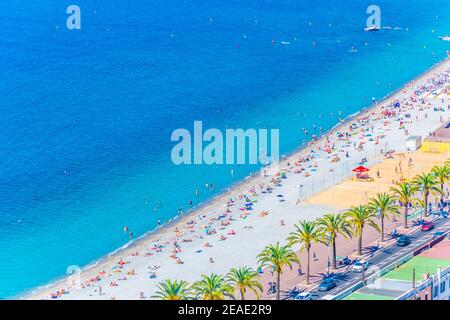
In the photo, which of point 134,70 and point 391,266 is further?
point 134,70

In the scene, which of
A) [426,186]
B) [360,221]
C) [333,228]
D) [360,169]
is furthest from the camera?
[360,169]

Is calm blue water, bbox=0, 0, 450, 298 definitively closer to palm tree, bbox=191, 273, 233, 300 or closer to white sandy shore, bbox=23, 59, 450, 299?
white sandy shore, bbox=23, 59, 450, 299

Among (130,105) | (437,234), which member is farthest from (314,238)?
(130,105)

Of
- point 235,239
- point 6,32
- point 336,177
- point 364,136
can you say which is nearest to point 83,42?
point 6,32

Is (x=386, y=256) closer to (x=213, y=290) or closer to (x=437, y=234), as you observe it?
(x=437, y=234)

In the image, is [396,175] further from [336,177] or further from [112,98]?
[112,98]

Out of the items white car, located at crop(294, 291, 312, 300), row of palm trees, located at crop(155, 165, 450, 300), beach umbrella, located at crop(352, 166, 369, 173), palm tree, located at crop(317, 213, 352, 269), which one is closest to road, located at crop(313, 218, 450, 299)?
white car, located at crop(294, 291, 312, 300)
